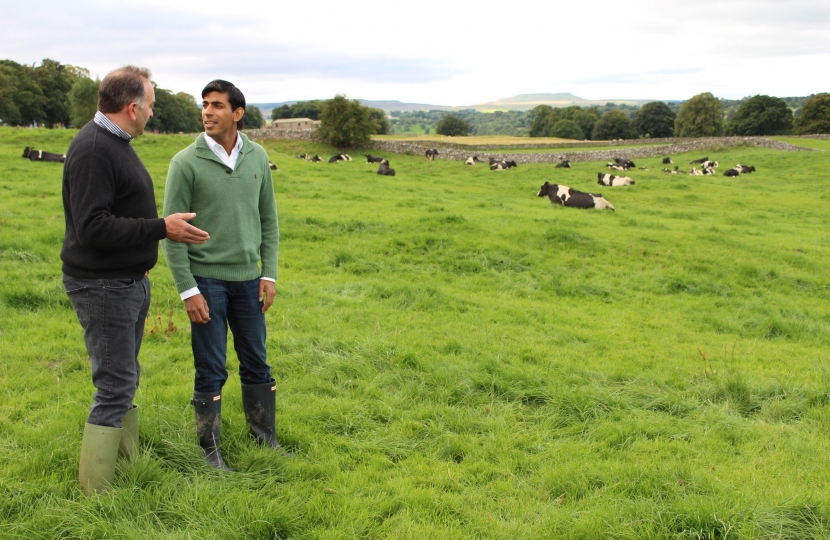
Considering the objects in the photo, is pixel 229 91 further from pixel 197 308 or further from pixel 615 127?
pixel 615 127

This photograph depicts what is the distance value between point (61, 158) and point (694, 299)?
2367 centimetres

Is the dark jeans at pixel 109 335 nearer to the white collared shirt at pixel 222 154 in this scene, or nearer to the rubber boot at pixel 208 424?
the white collared shirt at pixel 222 154

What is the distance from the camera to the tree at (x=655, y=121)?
285ft

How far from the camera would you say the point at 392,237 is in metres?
11.5

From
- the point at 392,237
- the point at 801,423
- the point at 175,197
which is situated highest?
the point at 175,197

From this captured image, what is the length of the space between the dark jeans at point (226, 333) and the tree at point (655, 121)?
9379cm

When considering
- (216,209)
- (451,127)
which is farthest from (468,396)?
(451,127)

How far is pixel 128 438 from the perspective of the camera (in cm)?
352

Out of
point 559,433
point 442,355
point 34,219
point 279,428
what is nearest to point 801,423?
point 559,433

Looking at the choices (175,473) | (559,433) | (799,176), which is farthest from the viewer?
(799,176)

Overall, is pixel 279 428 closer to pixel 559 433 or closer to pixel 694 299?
pixel 559 433

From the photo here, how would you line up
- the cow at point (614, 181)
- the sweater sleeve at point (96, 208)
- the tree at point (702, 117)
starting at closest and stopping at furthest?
1. the sweater sleeve at point (96, 208)
2. the cow at point (614, 181)
3. the tree at point (702, 117)

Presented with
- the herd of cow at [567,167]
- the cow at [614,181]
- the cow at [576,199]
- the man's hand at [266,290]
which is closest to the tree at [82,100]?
the herd of cow at [567,167]

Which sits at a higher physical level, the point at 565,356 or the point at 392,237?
the point at 392,237
